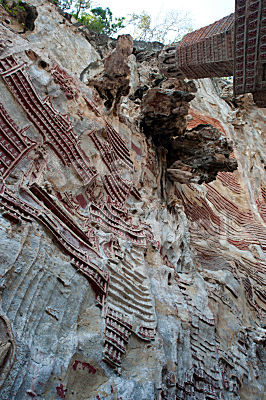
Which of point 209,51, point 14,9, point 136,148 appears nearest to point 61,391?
point 209,51

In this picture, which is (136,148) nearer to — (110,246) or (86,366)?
(110,246)

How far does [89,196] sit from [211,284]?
2934 millimetres

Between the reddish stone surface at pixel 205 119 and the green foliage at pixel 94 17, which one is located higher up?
the green foliage at pixel 94 17

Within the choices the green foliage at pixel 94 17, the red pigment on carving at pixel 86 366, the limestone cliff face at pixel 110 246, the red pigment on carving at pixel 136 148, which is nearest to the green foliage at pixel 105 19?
the green foliage at pixel 94 17

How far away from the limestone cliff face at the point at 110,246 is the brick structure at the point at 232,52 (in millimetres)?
1930

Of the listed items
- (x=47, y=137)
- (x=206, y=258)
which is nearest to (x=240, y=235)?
(x=206, y=258)

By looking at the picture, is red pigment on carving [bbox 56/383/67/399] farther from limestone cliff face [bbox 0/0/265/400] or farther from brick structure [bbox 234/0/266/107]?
brick structure [bbox 234/0/266/107]

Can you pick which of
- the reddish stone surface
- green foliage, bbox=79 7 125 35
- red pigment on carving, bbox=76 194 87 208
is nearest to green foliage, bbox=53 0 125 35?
green foliage, bbox=79 7 125 35

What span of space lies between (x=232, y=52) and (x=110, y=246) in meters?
3.24

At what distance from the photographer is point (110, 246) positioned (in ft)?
16.7

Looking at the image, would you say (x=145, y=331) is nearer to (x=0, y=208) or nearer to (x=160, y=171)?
(x=0, y=208)

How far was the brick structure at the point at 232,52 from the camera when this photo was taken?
4.27 metres

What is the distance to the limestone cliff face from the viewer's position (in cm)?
360

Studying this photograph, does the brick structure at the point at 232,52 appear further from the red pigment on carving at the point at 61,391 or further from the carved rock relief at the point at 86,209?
the red pigment on carving at the point at 61,391
